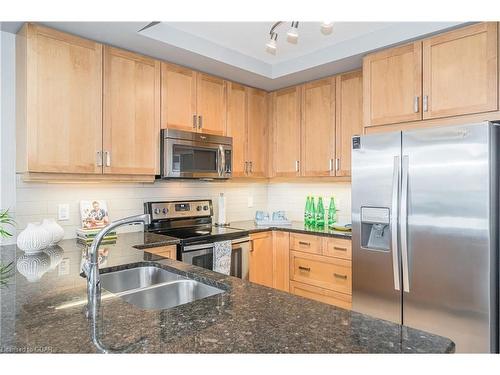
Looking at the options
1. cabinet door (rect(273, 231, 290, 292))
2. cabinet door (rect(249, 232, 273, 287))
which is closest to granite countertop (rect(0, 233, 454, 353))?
cabinet door (rect(249, 232, 273, 287))

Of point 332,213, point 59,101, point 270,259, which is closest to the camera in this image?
point 59,101

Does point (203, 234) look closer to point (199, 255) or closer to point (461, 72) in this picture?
point (199, 255)

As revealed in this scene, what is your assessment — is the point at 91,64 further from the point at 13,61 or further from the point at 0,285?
the point at 0,285

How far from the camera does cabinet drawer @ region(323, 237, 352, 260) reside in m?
2.78

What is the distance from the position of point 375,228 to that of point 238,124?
1.67 meters

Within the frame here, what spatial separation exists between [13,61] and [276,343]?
8.36ft

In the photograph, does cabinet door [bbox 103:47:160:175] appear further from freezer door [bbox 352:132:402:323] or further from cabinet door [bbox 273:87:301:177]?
freezer door [bbox 352:132:402:323]

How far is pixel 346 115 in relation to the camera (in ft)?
10.1

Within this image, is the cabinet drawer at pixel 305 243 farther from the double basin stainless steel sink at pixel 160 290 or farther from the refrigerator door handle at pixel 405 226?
the double basin stainless steel sink at pixel 160 290

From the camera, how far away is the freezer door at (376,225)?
2.23 m

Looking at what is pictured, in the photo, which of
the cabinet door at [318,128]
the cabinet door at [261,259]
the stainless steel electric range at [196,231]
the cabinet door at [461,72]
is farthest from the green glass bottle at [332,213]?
the cabinet door at [461,72]

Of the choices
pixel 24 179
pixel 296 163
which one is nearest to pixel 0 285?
pixel 24 179

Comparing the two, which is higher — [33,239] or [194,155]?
[194,155]

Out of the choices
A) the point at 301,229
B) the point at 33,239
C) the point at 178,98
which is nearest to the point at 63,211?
the point at 33,239
